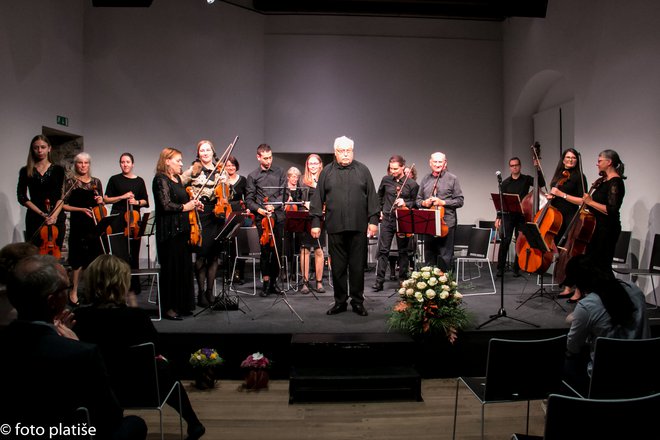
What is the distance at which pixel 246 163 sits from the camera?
30.0 ft

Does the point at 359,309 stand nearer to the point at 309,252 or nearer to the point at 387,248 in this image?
the point at 309,252

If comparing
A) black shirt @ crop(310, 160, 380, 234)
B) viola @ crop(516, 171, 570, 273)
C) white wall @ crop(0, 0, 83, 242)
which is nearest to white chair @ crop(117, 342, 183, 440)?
black shirt @ crop(310, 160, 380, 234)

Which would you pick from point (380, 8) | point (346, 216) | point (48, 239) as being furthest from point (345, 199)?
point (380, 8)

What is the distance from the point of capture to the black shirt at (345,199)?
5.08 metres

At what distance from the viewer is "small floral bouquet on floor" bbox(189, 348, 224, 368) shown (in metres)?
4.16

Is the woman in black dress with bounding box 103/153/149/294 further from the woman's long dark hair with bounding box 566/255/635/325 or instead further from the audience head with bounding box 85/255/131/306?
the woman's long dark hair with bounding box 566/255/635/325

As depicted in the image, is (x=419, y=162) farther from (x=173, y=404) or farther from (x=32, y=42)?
(x=173, y=404)

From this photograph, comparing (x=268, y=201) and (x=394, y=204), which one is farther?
(x=394, y=204)

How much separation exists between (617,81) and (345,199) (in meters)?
3.74

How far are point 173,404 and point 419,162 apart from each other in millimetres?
7303

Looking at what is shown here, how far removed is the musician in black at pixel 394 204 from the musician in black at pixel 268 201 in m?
1.31

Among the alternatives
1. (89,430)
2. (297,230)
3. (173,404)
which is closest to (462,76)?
(297,230)

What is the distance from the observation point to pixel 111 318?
274 centimetres

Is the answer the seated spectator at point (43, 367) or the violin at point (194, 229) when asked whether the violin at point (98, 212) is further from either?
the seated spectator at point (43, 367)
